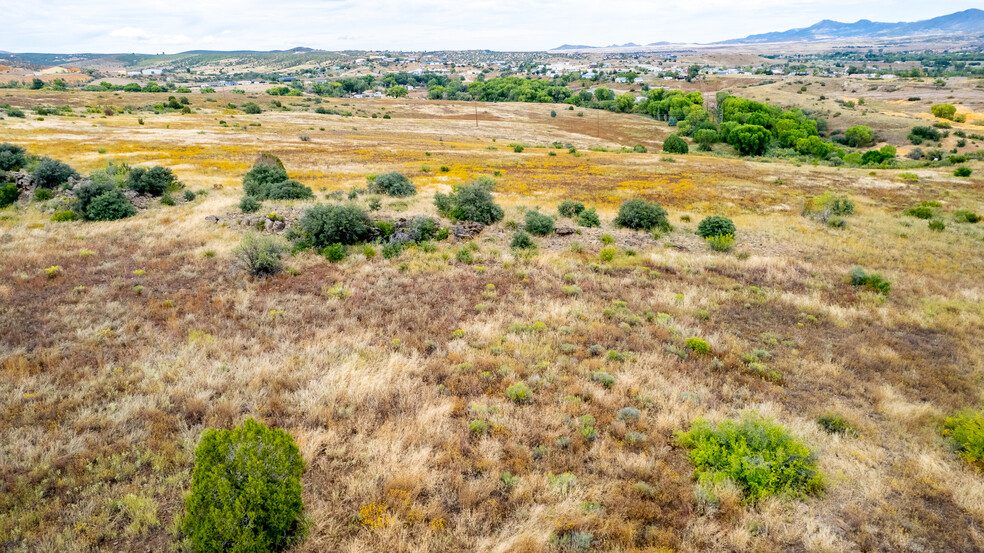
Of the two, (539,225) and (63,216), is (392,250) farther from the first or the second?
(63,216)

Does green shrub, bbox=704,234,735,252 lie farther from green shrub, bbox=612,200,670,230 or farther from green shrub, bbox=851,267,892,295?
green shrub, bbox=851,267,892,295

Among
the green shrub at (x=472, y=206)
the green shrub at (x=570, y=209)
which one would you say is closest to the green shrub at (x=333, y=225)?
the green shrub at (x=472, y=206)

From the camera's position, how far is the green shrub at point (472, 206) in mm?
19922

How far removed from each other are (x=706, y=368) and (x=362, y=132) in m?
59.5

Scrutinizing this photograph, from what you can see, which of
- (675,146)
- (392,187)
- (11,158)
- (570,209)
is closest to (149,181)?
(11,158)

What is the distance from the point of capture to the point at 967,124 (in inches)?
2862

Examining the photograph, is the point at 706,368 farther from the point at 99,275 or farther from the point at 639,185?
the point at 639,185

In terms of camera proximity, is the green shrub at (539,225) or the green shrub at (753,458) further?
the green shrub at (539,225)

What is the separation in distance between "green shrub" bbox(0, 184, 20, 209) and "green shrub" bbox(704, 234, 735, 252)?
105 feet

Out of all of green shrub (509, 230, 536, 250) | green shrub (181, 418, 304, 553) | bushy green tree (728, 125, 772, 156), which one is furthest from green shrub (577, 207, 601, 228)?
bushy green tree (728, 125, 772, 156)

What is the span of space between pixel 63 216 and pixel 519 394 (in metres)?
21.4

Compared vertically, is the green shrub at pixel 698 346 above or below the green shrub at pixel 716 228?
below

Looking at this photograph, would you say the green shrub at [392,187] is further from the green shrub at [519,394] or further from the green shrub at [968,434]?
the green shrub at [968,434]

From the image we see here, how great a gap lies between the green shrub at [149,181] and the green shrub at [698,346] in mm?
26529
